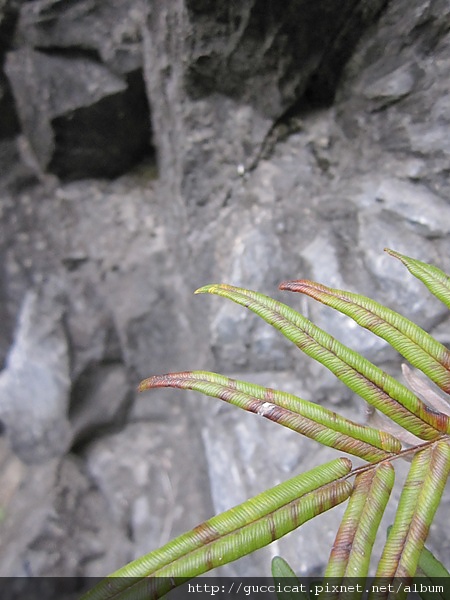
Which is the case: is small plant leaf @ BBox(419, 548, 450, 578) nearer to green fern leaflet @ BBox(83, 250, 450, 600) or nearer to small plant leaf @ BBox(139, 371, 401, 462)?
green fern leaflet @ BBox(83, 250, 450, 600)

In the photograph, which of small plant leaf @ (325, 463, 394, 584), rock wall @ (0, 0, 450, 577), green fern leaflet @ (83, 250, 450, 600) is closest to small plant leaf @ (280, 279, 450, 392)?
green fern leaflet @ (83, 250, 450, 600)

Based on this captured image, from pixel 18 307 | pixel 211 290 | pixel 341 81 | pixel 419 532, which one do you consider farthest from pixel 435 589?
pixel 18 307

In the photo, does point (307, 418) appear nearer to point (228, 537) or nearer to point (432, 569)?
point (228, 537)

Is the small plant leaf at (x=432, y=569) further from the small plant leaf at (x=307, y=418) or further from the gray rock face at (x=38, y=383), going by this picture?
the gray rock face at (x=38, y=383)

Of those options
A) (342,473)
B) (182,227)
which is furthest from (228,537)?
(182,227)

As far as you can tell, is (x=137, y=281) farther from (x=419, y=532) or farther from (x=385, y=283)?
(x=419, y=532)

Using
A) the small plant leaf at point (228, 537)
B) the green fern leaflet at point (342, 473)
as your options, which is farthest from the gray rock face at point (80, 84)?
the small plant leaf at point (228, 537)
